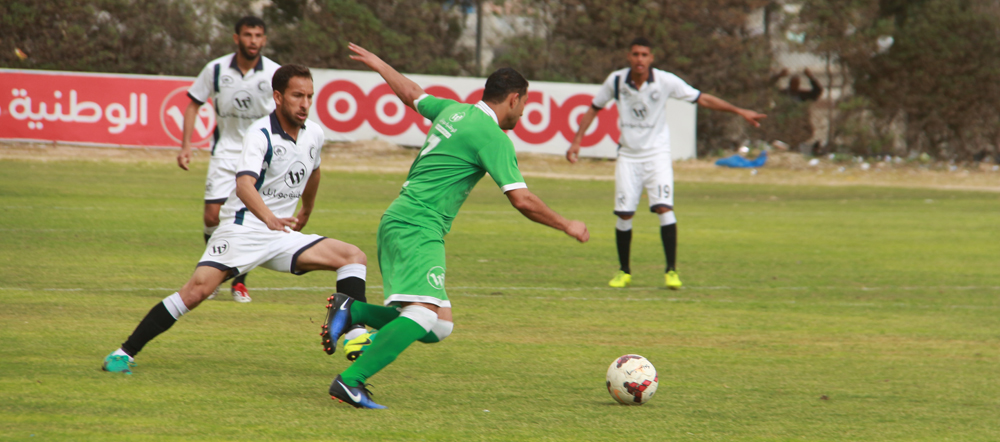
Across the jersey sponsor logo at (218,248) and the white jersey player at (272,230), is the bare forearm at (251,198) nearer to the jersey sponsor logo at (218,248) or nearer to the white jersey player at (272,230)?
the white jersey player at (272,230)

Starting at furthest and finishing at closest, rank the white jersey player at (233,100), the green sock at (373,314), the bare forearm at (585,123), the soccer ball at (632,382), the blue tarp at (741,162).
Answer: the blue tarp at (741,162)
the bare forearm at (585,123)
the white jersey player at (233,100)
the soccer ball at (632,382)
the green sock at (373,314)

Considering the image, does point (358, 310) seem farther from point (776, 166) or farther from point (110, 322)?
point (776, 166)

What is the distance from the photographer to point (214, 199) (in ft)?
25.8

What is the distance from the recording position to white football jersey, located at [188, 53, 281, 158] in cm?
791

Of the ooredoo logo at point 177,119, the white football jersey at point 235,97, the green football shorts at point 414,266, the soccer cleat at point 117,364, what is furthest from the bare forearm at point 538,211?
the ooredoo logo at point 177,119

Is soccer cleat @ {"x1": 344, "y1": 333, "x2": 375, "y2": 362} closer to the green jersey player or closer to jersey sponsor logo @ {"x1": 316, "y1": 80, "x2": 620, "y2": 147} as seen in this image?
the green jersey player

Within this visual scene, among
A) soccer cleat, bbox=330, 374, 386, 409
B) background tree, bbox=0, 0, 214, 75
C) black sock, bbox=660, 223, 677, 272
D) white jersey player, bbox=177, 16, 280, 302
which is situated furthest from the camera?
background tree, bbox=0, 0, 214, 75

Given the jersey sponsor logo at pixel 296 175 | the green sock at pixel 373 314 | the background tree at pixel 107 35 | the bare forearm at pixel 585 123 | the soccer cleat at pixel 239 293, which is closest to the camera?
the green sock at pixel 373 314

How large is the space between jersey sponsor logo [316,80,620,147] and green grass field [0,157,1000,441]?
9890 millimetres

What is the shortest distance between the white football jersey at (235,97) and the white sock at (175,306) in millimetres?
2943

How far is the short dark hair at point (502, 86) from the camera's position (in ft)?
15.7

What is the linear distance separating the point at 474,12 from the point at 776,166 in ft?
32.6

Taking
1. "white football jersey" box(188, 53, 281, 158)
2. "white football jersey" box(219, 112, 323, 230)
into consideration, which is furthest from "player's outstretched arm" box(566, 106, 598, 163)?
"white football jersey" box(219, 112, 323, 230)

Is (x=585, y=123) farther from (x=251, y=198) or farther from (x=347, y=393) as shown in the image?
(x=347, y=393)
